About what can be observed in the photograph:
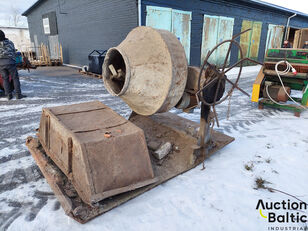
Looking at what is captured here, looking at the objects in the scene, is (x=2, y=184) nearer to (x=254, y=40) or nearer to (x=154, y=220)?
(x=154, y=220)

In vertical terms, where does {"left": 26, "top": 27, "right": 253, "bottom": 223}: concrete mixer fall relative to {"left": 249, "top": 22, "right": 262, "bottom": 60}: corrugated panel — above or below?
below

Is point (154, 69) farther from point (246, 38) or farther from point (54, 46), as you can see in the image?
point (54, 46)

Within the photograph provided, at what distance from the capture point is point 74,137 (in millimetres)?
2381

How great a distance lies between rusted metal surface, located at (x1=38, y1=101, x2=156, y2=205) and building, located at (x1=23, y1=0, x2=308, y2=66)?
27.0ft

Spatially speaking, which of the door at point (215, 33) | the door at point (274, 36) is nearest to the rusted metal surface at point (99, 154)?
the door at point (215, 33)

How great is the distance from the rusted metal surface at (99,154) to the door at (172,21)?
330 inches

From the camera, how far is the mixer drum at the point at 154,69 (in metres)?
2.72

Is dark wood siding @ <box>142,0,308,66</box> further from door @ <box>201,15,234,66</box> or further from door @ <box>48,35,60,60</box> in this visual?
door @ <box>48,35,60,60</box>

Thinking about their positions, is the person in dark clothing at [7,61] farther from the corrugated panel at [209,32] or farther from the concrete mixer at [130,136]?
the corrugated panel at [209,32]

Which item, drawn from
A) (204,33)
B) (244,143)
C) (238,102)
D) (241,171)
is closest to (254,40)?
(204,33)

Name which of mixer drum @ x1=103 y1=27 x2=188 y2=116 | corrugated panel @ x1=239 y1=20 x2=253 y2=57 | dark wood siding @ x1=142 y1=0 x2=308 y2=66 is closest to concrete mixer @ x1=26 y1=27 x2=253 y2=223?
mixer drum @ x1=103 y1=27 x2=188 y2=116

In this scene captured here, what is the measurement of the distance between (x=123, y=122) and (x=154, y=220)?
1.26 metres

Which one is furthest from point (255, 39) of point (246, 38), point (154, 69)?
point (154, 69)

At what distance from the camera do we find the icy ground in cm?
222
